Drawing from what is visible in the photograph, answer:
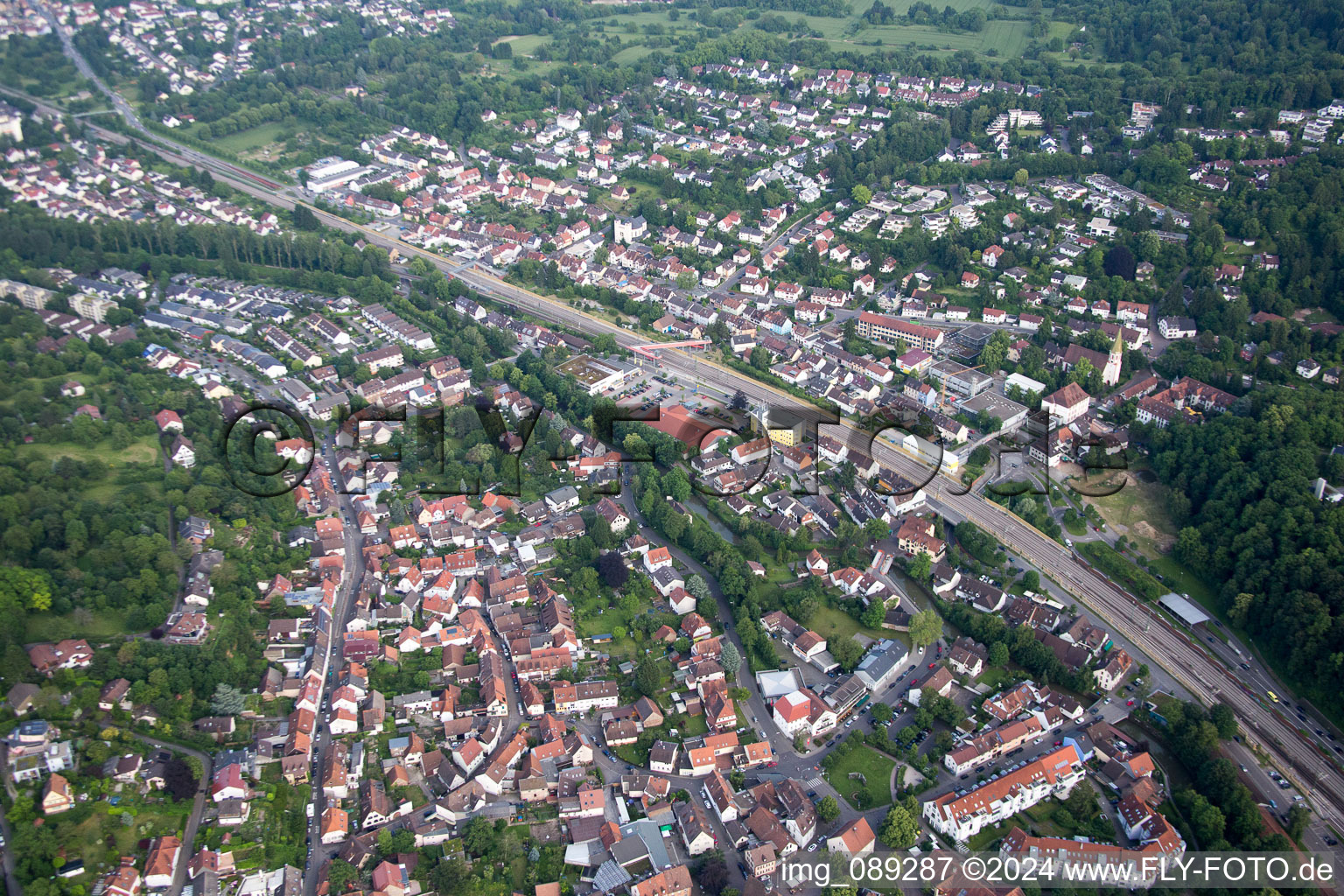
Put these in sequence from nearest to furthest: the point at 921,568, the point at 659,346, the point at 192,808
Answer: the point at 192,808 < the point at 921,568 < the point at 659,346

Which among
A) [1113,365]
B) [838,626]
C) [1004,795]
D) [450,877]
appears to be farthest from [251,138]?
[1004,795]

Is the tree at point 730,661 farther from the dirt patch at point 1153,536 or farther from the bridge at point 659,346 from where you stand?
the bridge at point 659,346

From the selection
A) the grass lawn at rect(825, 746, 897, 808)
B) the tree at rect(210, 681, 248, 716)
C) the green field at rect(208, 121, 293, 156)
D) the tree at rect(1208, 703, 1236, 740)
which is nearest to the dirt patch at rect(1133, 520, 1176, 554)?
the tree at rect(1208, 703, 1236, 740)

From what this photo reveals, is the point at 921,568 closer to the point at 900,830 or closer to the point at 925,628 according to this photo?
the point at 925,628

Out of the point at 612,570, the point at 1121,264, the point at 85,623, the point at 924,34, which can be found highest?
the point at 924,34

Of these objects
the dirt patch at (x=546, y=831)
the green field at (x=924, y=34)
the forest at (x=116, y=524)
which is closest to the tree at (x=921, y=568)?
the dirt patch at (x=546, y=831)

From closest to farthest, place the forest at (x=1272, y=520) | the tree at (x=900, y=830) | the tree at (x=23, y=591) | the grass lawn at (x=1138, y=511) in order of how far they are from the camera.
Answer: the tree at (x=900, y=830)
the tree at (x=23, y=591)
the forest at (x=1272, y=520)
the grass lawn at (x=1138, y=511)

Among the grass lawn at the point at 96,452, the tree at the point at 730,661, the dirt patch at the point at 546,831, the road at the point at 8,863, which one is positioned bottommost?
the dirt patch at the point at 546,831

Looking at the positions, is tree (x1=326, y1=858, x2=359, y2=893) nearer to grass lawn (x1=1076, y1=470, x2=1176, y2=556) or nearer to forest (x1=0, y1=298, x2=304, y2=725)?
forest (x1=0, y1=298, x2=304, y2=725)
